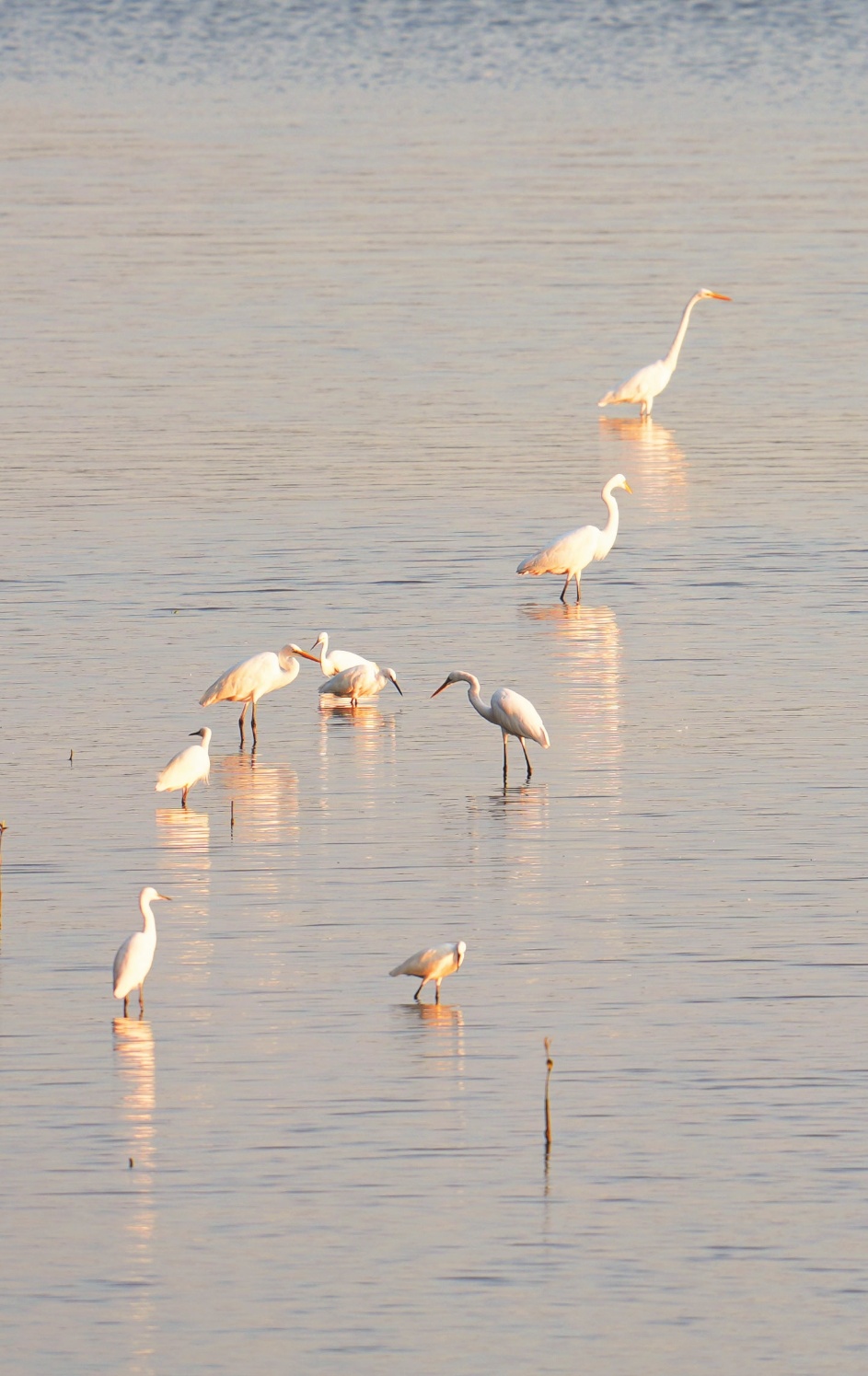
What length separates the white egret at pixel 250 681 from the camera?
1645 centimetres

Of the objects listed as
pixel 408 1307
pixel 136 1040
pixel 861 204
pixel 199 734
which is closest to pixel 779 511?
pixel 199 734

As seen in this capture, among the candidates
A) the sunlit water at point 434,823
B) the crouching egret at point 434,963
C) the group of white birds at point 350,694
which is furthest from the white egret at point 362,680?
the crouching egret at point 434,963

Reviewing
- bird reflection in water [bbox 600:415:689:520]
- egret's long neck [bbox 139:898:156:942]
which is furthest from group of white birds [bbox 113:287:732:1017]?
bird reflection in water [bbox 600:415:689:520]

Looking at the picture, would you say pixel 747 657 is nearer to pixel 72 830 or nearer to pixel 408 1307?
pixel 72 830

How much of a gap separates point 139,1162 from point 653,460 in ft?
56.0

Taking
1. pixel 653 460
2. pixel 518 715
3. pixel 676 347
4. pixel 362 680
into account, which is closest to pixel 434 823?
pixel 518 715

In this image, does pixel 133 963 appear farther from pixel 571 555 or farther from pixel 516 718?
pixel 571 555

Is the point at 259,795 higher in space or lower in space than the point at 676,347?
lower

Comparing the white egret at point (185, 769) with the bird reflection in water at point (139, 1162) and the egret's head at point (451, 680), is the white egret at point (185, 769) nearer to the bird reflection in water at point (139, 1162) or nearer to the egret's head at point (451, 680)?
the egret's head at point (451, 680)

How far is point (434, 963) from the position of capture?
37.7 feet

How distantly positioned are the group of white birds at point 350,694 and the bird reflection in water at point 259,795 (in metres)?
0.20

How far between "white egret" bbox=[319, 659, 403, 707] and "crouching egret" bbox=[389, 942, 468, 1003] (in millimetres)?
5567

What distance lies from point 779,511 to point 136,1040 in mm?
12840

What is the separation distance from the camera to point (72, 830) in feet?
Result: 46.9
